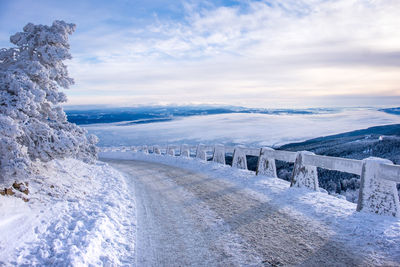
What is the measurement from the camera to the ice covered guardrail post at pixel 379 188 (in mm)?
5082

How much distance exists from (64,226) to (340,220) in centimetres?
544

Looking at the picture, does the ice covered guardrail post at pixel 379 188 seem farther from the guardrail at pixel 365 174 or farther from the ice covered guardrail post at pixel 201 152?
the ice covered guardrail post at pixel 201 152

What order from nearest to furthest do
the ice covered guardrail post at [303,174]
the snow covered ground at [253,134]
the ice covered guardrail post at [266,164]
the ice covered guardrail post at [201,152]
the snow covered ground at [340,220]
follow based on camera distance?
the snow covered ground at [340,220] < the ice covered guardrail post at [303,174] < the ice covered guardrail post at [266,164] < the ice covered guardrail post at [201,152] < the snow covered ground at [253,134]

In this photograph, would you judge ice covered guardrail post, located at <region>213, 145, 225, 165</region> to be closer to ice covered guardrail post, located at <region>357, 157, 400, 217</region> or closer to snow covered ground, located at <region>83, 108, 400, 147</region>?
ice covered guardrail post, located at <region>357, 157, 400, 217</region>

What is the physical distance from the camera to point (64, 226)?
16.3ft

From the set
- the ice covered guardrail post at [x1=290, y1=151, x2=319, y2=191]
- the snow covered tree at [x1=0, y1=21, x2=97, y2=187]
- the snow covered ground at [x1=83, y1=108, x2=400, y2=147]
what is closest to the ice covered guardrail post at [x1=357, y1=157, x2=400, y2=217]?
the ice covered guardrail post at [x1=290, y1=151, x2=319, y2=191]

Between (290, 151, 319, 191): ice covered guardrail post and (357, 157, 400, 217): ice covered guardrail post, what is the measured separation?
218 cm

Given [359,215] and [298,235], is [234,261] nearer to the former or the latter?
[298,235]

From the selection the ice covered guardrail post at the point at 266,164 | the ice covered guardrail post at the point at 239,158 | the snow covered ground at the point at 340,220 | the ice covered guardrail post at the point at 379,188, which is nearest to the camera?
the snow covered ground at the point at 340,220

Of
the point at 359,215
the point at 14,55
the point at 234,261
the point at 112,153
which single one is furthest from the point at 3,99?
the point at 112,153

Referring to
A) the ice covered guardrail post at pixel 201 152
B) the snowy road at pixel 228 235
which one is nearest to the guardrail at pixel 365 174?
the snowy road at pixel 228 235

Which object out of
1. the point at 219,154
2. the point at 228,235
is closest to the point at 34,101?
the point at 228,235

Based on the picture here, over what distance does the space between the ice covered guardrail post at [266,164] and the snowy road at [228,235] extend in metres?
2.79

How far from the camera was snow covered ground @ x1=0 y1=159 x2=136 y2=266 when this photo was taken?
3.85 meters
